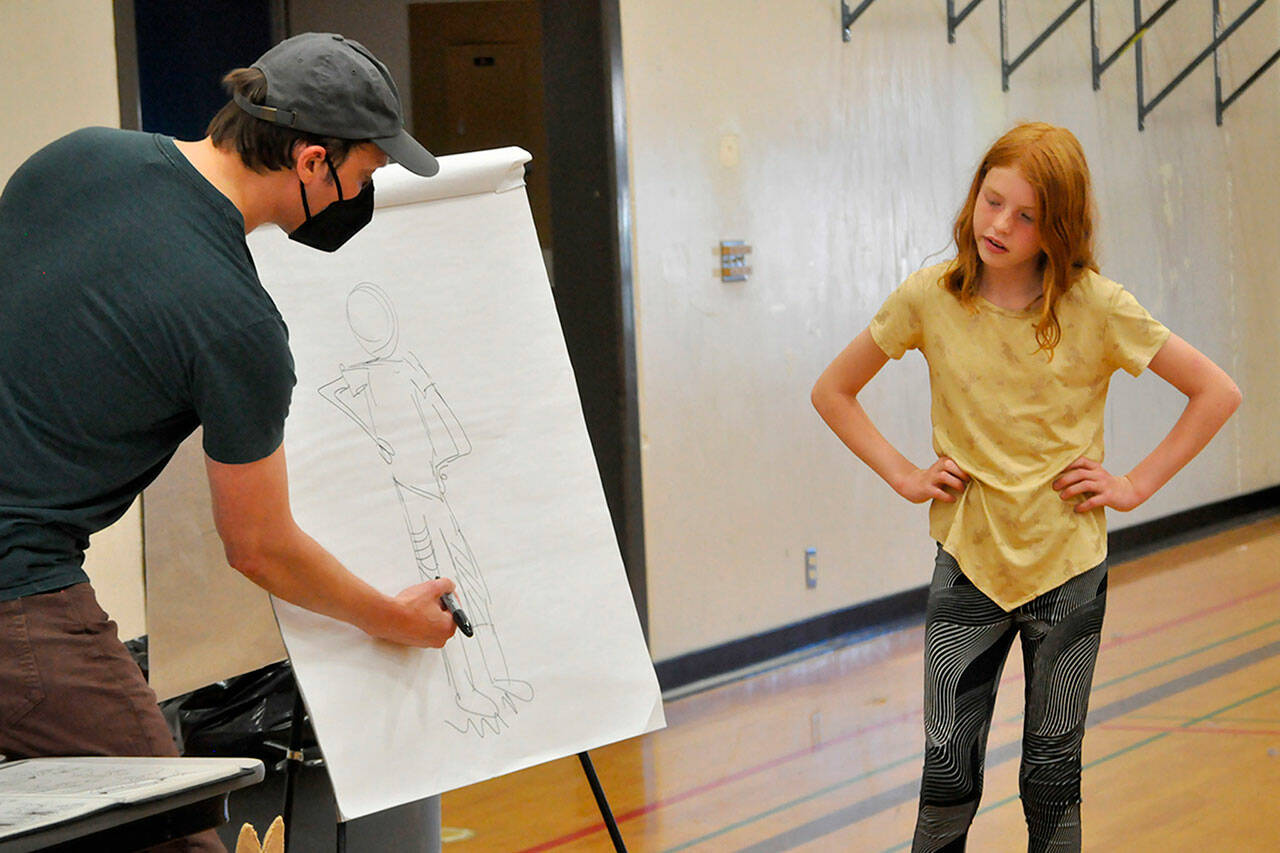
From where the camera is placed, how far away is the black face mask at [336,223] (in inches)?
63.4

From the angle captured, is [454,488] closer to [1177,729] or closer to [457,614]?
[457,614]

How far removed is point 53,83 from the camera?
2852 millimetres

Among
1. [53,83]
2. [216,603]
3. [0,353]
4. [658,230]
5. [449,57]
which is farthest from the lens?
[449,57]

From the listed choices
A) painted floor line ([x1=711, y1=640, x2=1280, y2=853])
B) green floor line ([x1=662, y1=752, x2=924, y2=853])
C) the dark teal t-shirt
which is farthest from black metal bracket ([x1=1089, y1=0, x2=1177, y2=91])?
the dark teal t-shirt

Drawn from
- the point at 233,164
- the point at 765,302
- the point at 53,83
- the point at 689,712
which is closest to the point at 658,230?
the point at 765,302

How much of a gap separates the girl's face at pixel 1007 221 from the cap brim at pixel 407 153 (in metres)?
0.82

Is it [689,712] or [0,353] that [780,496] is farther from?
[0,353]

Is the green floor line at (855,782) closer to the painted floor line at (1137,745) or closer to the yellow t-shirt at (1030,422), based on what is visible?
the painted floor line at (1137,745)

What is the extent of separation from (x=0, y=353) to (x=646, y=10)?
2.99 meters

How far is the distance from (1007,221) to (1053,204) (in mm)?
67

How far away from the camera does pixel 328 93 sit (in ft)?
4.86

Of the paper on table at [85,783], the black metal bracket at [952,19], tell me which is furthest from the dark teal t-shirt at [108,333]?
the black metal bracket at [952,19]

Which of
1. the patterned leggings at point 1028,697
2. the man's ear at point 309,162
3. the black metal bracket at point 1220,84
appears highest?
the black metal bracket at point 1220,84

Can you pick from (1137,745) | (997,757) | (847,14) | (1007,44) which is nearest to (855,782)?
(997,757)
